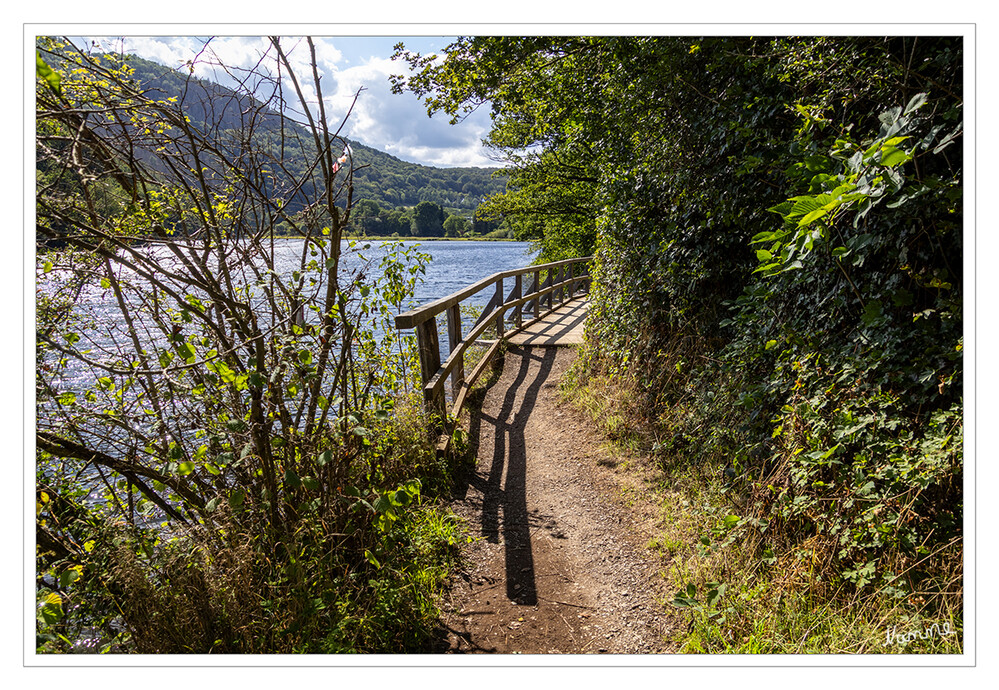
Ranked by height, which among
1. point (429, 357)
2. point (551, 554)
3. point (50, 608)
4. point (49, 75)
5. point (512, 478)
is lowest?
point (551, 554)

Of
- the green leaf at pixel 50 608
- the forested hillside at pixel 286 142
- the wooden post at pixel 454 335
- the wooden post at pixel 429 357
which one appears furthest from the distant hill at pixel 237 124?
the green leaf at pixel 50 608

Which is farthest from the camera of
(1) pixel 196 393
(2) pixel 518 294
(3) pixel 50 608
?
(2) pixel 518 294

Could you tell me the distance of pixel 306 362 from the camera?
6.89 feet

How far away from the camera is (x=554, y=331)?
28.2 feet

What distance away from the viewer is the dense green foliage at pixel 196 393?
1.79 meters

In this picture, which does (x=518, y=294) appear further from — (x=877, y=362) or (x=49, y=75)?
(x=49, y=75)

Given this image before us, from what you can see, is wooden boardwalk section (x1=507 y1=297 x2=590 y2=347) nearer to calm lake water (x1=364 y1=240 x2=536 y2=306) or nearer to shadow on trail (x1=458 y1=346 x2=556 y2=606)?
shadow on trail (x1=458 y1=346 x2=556 y2=606)

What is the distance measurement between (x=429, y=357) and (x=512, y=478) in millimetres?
1242

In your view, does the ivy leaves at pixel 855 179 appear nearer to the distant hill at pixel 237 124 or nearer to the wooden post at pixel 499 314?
the distant hill at pixel 237 124

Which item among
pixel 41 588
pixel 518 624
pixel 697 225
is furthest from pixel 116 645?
pixel 697 225

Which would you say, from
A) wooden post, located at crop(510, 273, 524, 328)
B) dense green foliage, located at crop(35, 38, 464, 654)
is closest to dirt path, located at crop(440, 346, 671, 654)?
dense green foliage, located at crop(35, 38, 464, 654)

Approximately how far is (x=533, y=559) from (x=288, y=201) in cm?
248

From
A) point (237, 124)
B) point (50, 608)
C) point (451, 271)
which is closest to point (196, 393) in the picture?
point (50, 608)

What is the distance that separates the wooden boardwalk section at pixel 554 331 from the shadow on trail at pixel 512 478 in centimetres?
92
